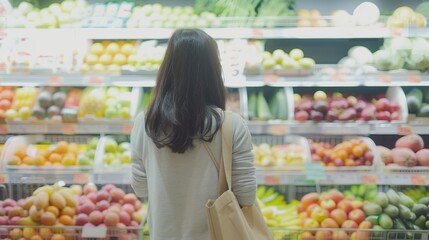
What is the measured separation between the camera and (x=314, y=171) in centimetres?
269

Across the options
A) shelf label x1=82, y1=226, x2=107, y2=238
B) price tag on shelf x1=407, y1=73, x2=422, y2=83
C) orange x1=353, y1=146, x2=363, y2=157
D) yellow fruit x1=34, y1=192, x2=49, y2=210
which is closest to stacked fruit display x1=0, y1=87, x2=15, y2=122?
yellow fruit x1=34, y1=192, x2=49, y2=210

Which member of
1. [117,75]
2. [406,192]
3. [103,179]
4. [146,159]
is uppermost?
[117,75]

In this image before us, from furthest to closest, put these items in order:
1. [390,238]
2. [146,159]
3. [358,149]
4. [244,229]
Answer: [358,149]
[390,238]
[146,159]
[244,229]

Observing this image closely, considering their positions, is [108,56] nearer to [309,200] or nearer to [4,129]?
[4,129]

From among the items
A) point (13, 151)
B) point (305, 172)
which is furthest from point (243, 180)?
point (13, 151)

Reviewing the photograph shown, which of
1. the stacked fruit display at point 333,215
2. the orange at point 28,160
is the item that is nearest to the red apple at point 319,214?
the stacked fruit display at point 333,215

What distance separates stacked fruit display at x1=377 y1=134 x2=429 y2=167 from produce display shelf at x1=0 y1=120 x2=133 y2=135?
160 centimetres

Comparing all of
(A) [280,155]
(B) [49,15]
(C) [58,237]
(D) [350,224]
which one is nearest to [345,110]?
(A) [280,155]

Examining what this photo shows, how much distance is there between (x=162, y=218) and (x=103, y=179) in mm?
1037

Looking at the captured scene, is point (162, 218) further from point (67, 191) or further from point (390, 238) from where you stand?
point (390, 238)

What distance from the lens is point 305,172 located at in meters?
2.70

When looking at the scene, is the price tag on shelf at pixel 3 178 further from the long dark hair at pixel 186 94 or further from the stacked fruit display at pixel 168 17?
the long dark hair at pixel 186 94

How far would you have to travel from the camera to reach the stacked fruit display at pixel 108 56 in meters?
2.83

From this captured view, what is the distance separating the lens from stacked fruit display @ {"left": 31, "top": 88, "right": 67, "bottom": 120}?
2.75m
